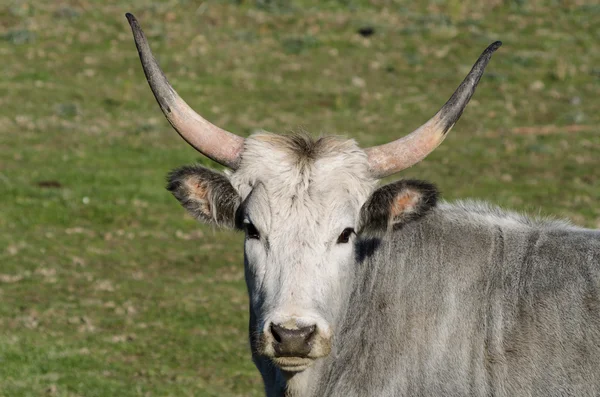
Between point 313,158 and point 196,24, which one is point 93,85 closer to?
point 196,24

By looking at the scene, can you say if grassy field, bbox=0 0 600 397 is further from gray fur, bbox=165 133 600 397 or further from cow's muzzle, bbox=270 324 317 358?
cow's muzzle, bbox=270 324 317 358

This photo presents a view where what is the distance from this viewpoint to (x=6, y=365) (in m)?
10.7

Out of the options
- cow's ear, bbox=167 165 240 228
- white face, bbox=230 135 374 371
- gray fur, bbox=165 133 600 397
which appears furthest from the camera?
cow's ear, bbox=167 165 240 228

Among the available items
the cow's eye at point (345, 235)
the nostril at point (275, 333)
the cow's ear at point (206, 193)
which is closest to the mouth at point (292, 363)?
the nostril at point (275, 333)

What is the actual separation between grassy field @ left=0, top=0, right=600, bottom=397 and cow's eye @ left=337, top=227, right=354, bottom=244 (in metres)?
3.70

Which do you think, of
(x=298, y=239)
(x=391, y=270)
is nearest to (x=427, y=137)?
(x=391, y=270)

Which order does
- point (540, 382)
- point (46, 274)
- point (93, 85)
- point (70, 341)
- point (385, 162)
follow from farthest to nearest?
point (93, 85), point (46, 274), point (70, 341), point (385, 162), point (540, 382)

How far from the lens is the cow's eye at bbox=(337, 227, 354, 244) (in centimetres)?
718

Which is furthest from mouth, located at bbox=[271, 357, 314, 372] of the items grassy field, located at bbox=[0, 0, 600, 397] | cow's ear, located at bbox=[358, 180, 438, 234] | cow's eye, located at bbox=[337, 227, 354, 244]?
grassy field, located at bbox=[0, 0, 600, 397]

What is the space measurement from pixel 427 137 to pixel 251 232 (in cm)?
144

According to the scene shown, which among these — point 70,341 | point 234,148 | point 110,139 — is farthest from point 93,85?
point 234,148

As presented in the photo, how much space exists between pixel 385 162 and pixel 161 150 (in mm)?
13112

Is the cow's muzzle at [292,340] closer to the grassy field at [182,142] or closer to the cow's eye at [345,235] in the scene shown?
the cow's eye at [345,235]

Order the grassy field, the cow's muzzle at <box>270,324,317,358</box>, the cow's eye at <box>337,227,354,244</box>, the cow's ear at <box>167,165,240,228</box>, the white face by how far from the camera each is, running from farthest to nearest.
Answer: the grassy field
the cow's ear at <box>167,165,240,228</box>
the cow's eye at <box>337,227,354,244</box>
the white face
the cow's muzzle at <box>270,324,317,358</box>
